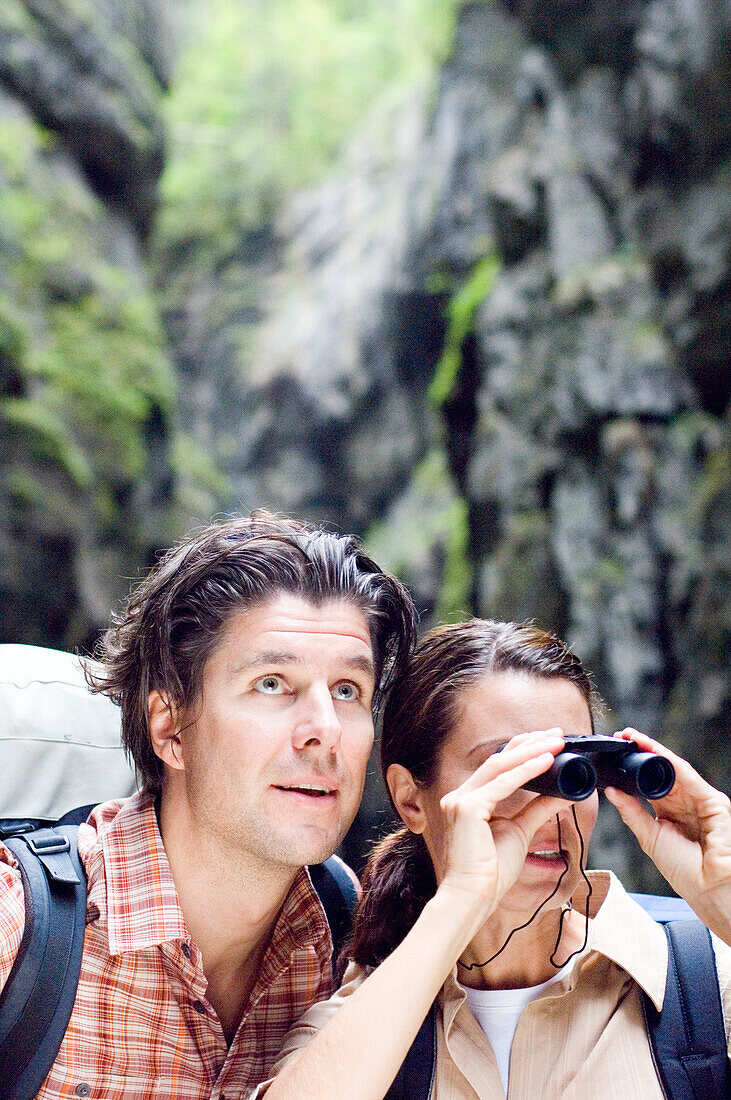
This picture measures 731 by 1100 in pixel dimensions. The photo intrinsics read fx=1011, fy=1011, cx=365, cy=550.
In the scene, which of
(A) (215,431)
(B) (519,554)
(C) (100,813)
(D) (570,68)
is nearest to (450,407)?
(B) (519,554)

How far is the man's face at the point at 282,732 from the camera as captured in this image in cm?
206

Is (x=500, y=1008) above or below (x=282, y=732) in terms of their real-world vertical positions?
below

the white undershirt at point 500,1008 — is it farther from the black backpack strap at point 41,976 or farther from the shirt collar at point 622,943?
the black backpack strap at point 41,976

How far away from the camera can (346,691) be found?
A: 222 cm

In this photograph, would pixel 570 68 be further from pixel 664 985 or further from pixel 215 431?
pixel 664 985

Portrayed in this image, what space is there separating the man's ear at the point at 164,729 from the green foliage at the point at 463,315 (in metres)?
10.4

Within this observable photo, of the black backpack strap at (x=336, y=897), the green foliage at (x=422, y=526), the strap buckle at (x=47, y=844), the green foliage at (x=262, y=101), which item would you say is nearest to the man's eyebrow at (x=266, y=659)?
the strap buckle at (x=47, y=844)

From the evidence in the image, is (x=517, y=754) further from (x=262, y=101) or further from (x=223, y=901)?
(x=262, y=101)

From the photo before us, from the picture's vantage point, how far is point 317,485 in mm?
17141

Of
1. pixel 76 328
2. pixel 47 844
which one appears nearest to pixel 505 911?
pixel 47 844

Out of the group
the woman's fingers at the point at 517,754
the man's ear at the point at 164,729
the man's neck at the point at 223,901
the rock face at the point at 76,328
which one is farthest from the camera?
the rock face at the point at 76,328

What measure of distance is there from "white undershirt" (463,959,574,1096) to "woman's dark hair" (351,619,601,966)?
0.22 meters

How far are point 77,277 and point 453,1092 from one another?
1065cm

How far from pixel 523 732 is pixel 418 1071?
68cm
